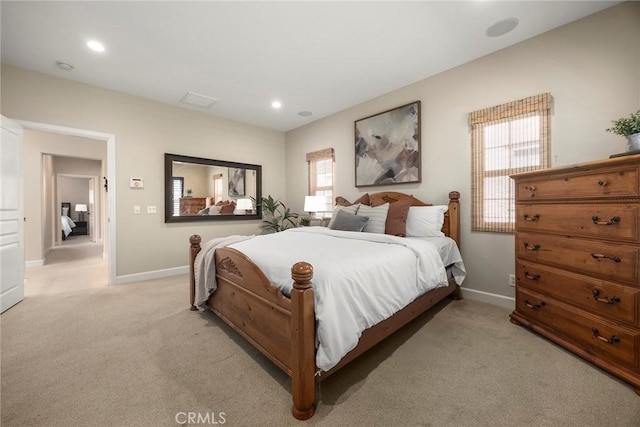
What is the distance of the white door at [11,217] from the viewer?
2.58 meters

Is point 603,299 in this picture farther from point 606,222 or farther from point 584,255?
point 606,222

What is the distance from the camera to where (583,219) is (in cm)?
170

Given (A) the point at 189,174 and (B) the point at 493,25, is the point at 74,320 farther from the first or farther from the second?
(B) the point at 493,25

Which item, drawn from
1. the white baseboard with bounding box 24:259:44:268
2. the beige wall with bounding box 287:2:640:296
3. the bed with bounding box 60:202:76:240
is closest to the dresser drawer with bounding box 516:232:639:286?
the beige wall with bounding box 287:2:640:296

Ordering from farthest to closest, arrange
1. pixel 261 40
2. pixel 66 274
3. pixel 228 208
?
pixel 228 208 → pixel 66 274 → pixel 261 40

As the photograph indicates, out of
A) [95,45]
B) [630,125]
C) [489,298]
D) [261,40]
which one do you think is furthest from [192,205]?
[630,125]

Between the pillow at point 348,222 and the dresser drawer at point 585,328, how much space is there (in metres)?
1.55

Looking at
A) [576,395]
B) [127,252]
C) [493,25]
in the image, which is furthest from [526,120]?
[127,252]

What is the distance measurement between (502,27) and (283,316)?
10.1 feet

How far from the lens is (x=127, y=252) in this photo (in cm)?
358

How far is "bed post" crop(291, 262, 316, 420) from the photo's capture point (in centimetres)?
124

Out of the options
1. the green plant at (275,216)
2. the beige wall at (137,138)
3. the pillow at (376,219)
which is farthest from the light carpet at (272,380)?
the green plant at (275,216)

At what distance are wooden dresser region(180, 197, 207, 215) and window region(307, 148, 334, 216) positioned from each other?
6.31ft

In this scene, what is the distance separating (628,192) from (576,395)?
1.19m
